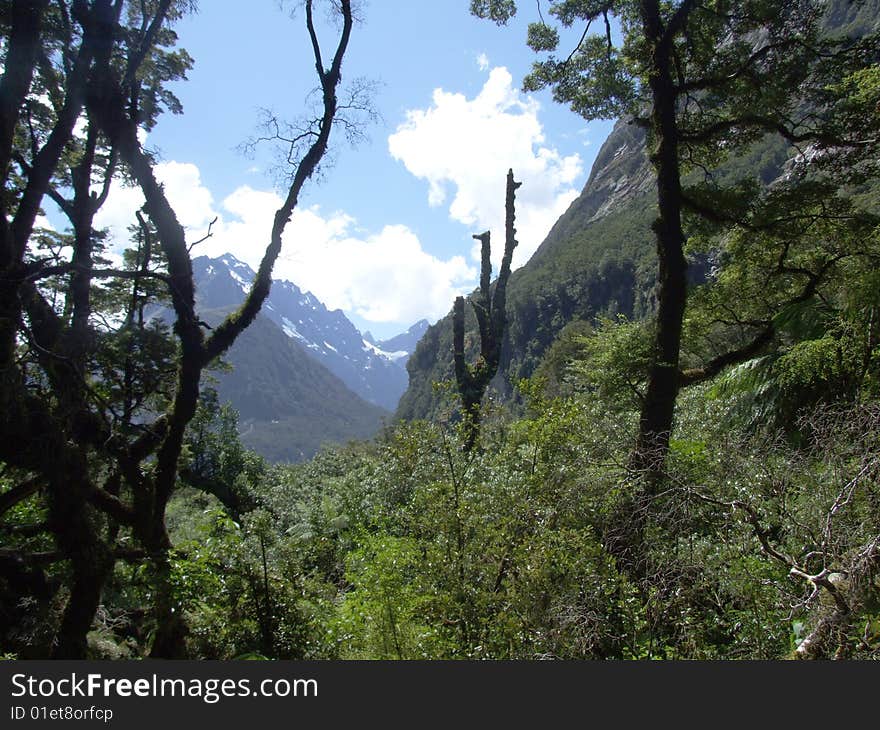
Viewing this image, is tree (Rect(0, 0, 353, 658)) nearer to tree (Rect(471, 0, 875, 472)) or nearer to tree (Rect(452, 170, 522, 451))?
tree (Rect(471, 0, 875, 472))

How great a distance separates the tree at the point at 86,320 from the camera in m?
5.12

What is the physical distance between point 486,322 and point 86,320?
32.0 feet

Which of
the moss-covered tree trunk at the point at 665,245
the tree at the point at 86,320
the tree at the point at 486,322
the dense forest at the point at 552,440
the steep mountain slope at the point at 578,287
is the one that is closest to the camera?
the dense forest at the point at 552,440

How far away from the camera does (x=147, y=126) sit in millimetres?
9688

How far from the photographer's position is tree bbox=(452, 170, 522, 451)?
14.0m

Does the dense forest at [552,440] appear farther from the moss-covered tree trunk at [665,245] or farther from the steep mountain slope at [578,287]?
the steep mountain slope at [578,287]

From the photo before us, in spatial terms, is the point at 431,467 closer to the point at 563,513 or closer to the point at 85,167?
the point at 563,513

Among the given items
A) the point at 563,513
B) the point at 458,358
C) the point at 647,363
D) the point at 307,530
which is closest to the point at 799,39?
the point at 647,363

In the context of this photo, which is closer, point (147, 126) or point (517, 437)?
point (517, 437)

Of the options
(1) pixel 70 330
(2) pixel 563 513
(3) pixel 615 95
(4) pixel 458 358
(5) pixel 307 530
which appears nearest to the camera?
(2) pixel 563 513

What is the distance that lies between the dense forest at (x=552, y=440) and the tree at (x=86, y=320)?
1.4 inches

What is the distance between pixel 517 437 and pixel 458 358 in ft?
27.9

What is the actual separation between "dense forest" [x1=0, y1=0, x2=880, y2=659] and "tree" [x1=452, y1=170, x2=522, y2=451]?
425 centimetres

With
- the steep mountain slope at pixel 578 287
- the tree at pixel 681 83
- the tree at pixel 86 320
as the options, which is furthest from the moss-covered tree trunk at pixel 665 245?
the steep mountain slope at pixel 578 287
